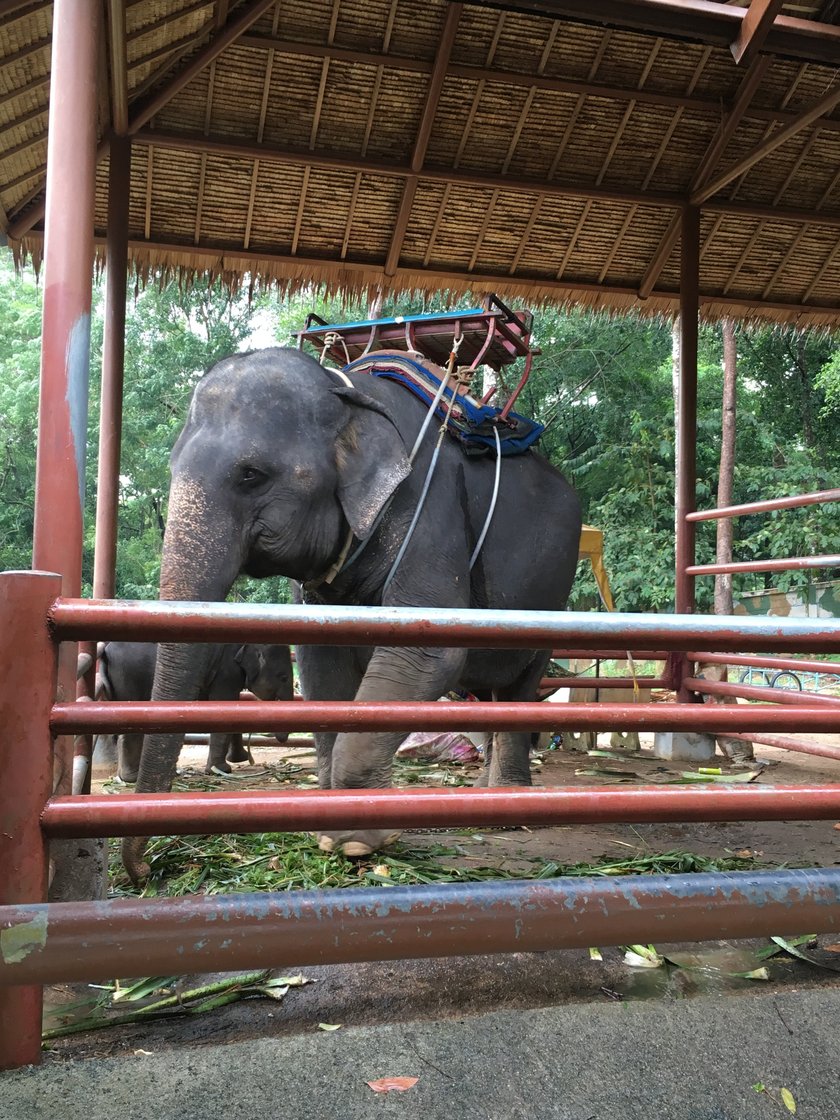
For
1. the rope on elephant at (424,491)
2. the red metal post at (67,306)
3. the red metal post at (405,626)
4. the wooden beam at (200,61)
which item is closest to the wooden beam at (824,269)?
the rope on elephant at (424,491)

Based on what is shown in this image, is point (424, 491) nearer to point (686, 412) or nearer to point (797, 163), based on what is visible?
point (686, 412)

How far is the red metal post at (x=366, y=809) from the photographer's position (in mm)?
1531

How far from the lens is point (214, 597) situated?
3.02 metres

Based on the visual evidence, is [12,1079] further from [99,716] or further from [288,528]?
[288,528]

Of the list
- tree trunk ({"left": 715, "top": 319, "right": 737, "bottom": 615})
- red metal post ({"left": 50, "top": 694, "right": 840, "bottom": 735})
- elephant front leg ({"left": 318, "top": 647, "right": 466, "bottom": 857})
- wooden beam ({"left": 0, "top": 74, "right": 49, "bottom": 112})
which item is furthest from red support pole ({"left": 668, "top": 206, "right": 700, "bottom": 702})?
tree trunk ({"left": 715, "top": 319, "right": 737, "bottom": 615})

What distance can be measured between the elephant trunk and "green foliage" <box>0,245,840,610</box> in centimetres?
1630

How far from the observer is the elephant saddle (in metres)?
4.17

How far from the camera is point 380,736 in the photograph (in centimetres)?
320

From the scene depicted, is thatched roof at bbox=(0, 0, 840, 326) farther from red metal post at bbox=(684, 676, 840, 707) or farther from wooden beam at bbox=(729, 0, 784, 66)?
red metal post at bbox=(684, 676, 840, 707)

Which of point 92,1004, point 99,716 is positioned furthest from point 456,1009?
point 99,716

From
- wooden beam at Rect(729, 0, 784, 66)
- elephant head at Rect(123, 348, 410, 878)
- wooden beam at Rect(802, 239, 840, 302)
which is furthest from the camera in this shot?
wooden beam at Rect(802, 239, 840, 302)

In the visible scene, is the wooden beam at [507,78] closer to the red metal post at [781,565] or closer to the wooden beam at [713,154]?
the wooden beam at [713,154]

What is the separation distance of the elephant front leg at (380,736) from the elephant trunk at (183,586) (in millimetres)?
569

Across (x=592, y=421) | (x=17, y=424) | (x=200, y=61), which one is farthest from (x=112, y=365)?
(x=592, y=421)
